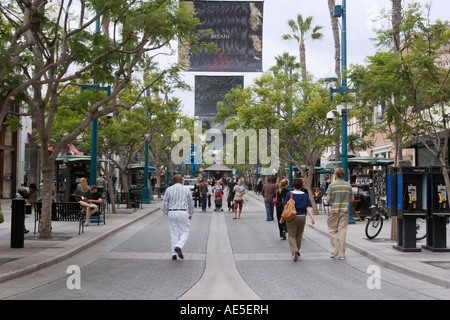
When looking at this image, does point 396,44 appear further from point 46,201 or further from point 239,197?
point 239,197

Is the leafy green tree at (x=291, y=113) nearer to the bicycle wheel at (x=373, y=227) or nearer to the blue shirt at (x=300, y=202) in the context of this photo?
the bicycle wheel at (x=373, y=227)

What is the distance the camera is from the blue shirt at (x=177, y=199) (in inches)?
439

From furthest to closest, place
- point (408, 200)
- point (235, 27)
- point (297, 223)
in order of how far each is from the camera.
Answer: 1. point (235, 27)
2. point (408, 200)
3. point (297, 223)

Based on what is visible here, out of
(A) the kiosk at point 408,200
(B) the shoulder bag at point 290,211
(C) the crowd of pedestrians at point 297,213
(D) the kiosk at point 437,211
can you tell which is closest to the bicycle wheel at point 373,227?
(A) the kiosk at point 408,200

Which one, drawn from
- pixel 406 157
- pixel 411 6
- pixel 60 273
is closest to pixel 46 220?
pixel 60 273

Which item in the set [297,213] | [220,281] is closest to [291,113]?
[297,213]

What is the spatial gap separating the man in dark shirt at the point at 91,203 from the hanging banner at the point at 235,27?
6870 mm

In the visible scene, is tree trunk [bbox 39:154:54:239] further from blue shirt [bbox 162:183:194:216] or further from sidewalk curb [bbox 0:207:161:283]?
blue shirt [bbox 162:183:194:216]

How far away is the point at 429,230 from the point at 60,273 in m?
8.21

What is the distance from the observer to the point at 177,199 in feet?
36.6

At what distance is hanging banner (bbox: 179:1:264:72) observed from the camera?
22422 millimetres

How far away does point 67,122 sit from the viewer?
2400cm

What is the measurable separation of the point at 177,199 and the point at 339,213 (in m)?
3.54
